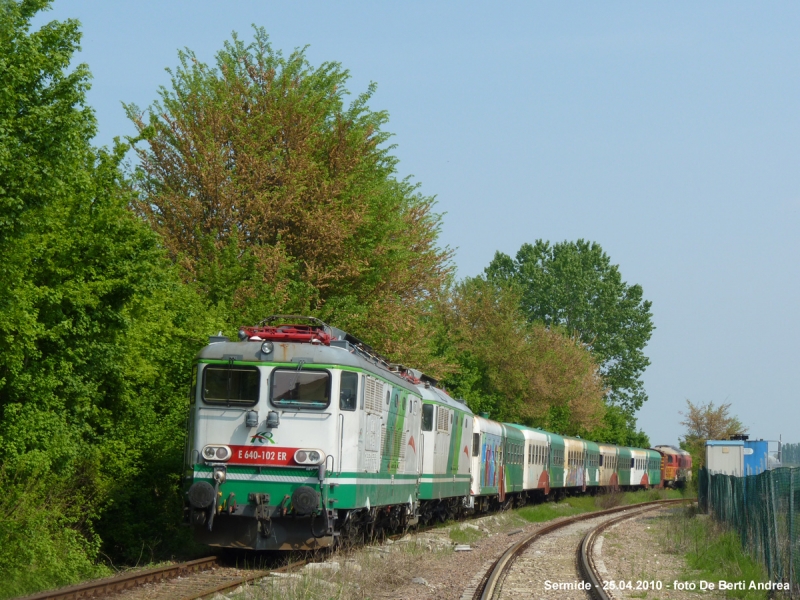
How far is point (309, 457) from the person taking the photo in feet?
50.9

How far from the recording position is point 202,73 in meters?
30.8

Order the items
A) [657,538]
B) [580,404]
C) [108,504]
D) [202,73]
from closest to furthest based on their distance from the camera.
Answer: [108,504], [657,538], [202,73], [580,404]

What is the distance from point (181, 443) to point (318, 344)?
198 inches

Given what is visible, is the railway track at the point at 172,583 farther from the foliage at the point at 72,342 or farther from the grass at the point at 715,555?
the grass at the point at 715,555

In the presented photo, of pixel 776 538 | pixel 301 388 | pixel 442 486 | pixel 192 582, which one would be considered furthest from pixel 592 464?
pixel 192 582

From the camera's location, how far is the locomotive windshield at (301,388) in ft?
51.9

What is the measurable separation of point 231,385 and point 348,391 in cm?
179

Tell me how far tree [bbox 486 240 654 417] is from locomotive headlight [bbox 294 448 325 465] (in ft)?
237

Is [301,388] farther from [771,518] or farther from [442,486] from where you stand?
[442,486]

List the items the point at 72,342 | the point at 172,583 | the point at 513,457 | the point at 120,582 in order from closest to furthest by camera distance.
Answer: the point at 120,582
the point at 172,583
the point at 72,342
the point at 513,457

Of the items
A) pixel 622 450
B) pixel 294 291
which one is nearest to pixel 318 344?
pixel 294 291

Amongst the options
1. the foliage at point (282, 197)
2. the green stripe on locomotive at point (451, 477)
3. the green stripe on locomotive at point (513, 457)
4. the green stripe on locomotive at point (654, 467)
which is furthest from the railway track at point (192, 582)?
the green stripe on locomotive at point (654, 467)

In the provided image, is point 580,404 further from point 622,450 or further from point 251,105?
point 251,105

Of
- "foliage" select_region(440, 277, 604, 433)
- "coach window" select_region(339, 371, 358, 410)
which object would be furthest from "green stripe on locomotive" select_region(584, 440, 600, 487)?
"coach window" select_region(339, 371, 358, 410)
